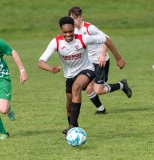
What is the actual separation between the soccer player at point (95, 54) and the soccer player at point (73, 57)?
1718mm

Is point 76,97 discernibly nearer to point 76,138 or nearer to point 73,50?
point 73,50

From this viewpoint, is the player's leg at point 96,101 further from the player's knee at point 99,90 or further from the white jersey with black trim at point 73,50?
the white jersey with black trim at point 73,50

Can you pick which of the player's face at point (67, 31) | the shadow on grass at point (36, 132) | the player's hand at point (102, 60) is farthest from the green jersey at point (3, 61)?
the player's hand at point (102, 60)

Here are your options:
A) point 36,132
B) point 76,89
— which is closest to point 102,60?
point 36,132

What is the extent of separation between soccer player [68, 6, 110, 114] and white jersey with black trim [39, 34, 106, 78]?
173 centimetres

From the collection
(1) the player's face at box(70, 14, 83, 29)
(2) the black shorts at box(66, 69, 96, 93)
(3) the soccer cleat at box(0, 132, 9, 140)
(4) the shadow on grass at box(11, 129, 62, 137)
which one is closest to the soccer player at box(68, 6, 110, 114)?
(1) the player's face at box(70, 14, 83, 29)

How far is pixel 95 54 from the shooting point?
11703mm

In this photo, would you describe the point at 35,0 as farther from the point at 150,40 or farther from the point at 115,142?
the point at 115,142

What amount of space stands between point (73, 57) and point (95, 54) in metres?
3.24

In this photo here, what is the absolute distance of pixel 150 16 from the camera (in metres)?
40.0

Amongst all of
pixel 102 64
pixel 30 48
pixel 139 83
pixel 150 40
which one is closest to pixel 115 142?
pixel 102 64

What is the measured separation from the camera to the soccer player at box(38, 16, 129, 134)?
8289 millimetres

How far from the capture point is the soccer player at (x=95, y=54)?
33.7 ft

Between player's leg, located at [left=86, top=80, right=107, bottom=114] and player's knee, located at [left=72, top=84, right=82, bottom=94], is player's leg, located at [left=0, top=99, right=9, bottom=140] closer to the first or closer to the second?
player's knee, located at [left=72, top=84, right=82, bottom=94]
